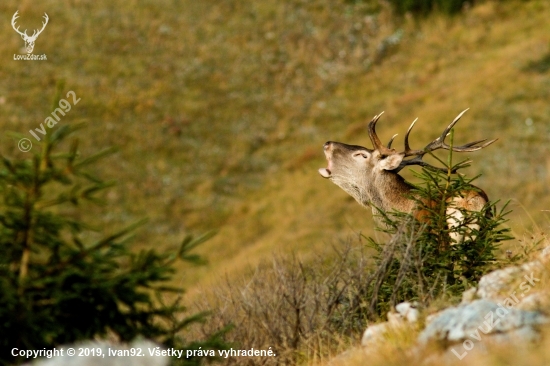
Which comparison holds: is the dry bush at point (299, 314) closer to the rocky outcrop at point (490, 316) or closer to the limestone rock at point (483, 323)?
the rocky outcrop at point (490, 316)

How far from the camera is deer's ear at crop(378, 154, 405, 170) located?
9508 millimetres

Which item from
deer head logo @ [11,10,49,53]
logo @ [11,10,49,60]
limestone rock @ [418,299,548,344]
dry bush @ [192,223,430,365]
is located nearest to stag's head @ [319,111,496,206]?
dry bush @ [192,223,430,365]

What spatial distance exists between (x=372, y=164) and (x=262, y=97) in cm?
3021

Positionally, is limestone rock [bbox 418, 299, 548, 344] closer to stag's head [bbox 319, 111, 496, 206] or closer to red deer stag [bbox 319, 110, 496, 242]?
red deer stag [bbox 319, 110, 496, 242]

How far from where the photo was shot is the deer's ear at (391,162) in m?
9.51

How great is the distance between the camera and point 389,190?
9.52 metres

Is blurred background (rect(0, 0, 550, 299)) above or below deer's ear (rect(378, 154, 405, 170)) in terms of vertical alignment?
above

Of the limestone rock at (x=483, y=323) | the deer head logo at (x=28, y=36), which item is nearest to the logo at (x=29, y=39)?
the deer head logo at (x=28, y=36)

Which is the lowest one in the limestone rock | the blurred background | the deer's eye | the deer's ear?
the limestone rock

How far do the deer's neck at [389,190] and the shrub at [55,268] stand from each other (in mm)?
4265

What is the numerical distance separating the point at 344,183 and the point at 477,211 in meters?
2.83

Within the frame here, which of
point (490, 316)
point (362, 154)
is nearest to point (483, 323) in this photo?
point (490, 316)

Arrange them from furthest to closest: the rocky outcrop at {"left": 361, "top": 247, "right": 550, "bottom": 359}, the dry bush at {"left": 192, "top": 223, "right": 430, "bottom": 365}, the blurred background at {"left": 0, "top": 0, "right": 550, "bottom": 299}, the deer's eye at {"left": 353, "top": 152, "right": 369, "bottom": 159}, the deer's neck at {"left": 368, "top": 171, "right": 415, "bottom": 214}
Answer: the blurred background at {"left": 0, "top": 0, "right": 550, "bottom": 299} → the deer's eye at {"left": 353, "top": 152, "right": 369, "bottom": 159} → the deer's neck at {"left": 368, "top": 171, "right": 415, "bottom": 214} → the dry bush at {"left": 192, "top": 223, "right": 430, "bottom": 365} → the rocky outcrop at {"left": 361, "top": 247, "right": 550, "bottom": 359}

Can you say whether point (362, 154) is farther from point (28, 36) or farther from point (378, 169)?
point (28, 36)
